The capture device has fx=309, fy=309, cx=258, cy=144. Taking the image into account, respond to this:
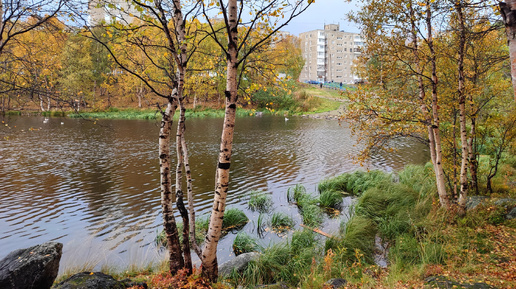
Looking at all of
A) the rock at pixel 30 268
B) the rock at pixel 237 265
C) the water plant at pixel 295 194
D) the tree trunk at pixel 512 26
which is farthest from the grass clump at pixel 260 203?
the tree trunk at pixel 512 26

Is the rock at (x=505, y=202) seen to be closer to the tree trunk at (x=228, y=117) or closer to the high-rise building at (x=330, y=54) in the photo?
the tree trunk at (x=228, y=117)

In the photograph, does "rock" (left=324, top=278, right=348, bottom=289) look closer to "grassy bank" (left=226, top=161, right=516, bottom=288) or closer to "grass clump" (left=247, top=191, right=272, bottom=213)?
"grassy bank" (left=226, top=161, right=516, bottom=288)

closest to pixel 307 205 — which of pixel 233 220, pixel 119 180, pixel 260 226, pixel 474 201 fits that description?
pixel 260 226

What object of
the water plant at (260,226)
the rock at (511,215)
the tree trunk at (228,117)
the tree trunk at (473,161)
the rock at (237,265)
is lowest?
the water plant at (260,226)

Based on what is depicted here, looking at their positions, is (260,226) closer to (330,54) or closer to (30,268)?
(30,268)

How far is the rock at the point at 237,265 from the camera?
22.0ft

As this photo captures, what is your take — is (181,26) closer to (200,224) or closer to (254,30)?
(254,30)

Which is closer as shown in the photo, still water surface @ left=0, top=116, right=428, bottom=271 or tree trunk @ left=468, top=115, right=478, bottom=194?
still water surface @ left=0, top=116, right=428, bottom=271

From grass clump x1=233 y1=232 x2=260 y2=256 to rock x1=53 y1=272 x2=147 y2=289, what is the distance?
3.07 metres

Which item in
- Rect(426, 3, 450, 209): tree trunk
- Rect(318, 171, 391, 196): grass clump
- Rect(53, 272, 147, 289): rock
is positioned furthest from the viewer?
Rect(318, 171, 391, 196): grass clump

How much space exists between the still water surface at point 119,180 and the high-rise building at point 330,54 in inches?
2903

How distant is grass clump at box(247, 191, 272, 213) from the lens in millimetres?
11275

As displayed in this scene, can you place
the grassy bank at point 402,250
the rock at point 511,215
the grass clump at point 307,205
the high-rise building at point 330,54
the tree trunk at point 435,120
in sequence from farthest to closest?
the high-rise building at point 330,54, the grass clump at point 307,205, the rock at point 511,215, the tree trunk at point 435,120, the grassy bank at point 402,250

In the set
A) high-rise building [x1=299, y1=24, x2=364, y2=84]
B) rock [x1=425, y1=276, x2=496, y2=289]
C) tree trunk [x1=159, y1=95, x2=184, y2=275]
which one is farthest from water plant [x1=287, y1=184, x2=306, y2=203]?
high-rise building [x1=299, y1=24, x2=364, y2=84]
